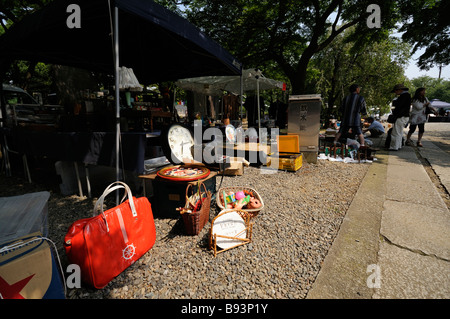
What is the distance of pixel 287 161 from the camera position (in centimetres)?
527

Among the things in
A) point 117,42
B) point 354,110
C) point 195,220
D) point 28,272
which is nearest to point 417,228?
point 195,220

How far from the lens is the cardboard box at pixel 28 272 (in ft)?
4.00

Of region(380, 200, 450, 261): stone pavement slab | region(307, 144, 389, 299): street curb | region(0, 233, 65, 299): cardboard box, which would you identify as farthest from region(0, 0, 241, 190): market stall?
region(380, 200, 450, 261): stone pavement slab

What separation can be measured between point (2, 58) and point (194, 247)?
5.75m

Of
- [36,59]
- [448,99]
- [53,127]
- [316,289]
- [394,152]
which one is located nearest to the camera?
[316,289]

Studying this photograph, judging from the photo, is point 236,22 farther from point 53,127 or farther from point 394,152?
point 53,127

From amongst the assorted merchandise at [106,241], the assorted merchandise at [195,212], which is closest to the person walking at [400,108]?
the assorted merchandise at [106,241]

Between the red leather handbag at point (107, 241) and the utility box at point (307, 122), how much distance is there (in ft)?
16.9

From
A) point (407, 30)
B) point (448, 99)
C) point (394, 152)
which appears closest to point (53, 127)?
point (394, 152)

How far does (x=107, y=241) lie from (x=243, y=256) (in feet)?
4.35

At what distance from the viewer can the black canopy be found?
2.82 metres

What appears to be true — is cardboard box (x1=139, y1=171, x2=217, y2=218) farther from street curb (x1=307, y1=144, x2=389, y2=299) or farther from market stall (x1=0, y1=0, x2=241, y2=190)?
street curb (x1=307, y1=144, x2=389, y2=299)

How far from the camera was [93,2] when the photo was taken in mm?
2469

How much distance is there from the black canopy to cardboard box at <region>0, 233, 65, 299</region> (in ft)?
7.84
